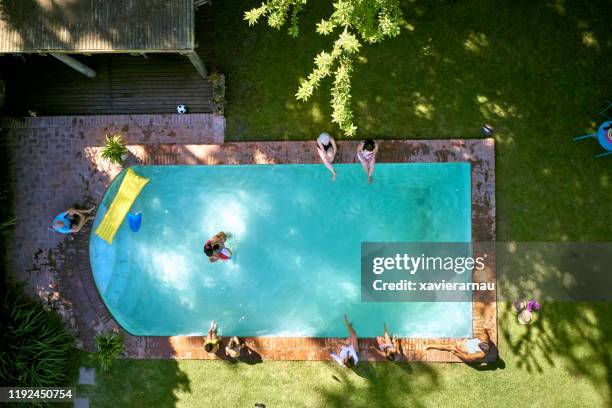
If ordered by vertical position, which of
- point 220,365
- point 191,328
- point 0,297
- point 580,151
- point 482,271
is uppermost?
point 580,151

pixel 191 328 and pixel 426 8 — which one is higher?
pixel 426 8

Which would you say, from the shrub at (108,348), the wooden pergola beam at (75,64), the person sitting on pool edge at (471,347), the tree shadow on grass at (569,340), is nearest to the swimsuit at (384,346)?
the person sitting on pool edge at (471,347)

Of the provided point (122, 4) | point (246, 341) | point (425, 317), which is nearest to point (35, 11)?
point (122, 4)

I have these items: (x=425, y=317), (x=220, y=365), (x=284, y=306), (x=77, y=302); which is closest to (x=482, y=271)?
(x=425, y=317)

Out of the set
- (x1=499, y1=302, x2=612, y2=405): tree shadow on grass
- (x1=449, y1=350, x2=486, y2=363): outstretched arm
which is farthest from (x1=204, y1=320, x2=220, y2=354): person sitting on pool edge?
(x1=499, y1=302, x2=612, y2=405): tree shadow on grass

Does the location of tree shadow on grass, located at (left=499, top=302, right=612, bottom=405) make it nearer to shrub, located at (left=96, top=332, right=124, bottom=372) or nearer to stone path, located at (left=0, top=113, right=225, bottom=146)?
stone path, located at (left=0, top=113, right=225, bottom=146)

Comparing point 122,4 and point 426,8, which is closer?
point 122,4

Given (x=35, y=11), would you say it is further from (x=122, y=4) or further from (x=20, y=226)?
(x=20, y=226)
